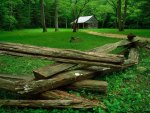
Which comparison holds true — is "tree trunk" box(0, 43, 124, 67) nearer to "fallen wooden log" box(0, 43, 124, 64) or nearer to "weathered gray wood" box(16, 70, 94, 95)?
"fallen wooden log" box(0, 43, 124, 64)

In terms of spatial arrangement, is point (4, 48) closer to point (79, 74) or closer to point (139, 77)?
point (79, 74)

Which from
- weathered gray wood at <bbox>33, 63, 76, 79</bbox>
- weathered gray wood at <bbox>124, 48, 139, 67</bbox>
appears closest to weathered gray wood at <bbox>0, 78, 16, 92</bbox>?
weathered gray wood at <bbox>33, 63, 76, 79</bbox>

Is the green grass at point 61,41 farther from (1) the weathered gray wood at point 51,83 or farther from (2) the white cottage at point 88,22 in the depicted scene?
(2) the white cottage at point 88,22

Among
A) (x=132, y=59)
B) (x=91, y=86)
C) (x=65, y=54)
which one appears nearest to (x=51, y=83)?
(x=91, y=86)

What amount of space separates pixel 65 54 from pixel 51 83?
5.17 feet

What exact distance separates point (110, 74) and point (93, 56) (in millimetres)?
1534

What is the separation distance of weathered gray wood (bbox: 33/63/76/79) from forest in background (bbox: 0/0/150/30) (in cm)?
3052

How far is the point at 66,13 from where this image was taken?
75.5m

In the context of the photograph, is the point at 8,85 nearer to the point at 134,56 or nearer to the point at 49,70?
the point at 49,70

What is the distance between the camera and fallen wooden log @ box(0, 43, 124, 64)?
8289 mm

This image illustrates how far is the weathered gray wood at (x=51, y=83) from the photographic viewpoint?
21.7 feet

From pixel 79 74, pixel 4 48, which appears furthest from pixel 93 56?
pixel 4 48

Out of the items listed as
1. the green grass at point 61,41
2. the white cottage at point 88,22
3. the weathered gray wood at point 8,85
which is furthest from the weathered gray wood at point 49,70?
the white cottage at point 88,22

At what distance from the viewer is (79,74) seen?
7629mm
